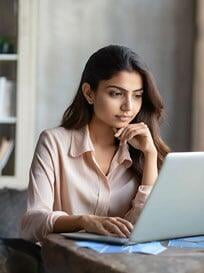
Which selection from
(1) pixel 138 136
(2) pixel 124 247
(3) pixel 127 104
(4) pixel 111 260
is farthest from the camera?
(1) pixel 138 136

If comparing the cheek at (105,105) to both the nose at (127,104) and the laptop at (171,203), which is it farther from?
the laptop at (171,203)

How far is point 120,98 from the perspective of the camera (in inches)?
64.9

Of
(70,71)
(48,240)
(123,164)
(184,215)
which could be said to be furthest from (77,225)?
(70,71)

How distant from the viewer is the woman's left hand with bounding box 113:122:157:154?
1680mm

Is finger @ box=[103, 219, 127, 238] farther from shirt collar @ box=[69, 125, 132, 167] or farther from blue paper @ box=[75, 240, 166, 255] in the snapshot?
shirt collar @ box=[69, 125, 132, 167]

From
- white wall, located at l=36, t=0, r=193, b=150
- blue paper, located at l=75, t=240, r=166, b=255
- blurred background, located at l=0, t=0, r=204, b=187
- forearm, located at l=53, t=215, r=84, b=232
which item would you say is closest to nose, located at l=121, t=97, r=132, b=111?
forearm, located at l=53, t=215, r=84, b=232

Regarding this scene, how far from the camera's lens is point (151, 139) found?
1.72 metres

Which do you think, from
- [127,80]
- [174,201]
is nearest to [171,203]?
[174,201]

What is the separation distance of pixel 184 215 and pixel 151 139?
0.43 meters

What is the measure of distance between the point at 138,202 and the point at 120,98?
0.95ft

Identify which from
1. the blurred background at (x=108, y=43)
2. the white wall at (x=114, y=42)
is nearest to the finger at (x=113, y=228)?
the blurred background at (x=108, y=43)

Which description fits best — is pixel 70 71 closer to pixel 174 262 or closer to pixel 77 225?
pixel 77 225

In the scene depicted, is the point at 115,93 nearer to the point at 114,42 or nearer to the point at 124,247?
the point at 124,247

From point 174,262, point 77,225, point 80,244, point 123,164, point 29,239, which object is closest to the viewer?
point 174,262
